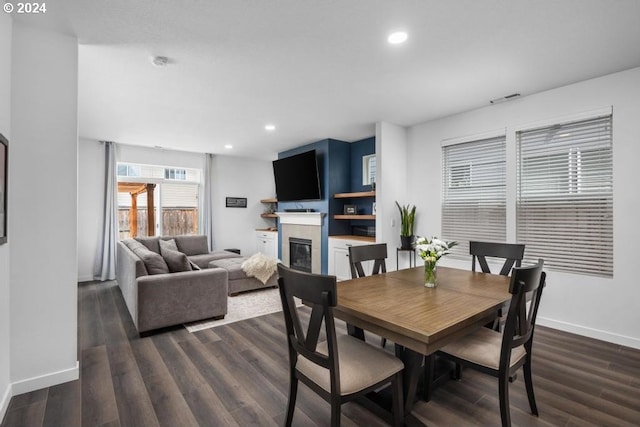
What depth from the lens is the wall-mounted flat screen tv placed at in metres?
5.55

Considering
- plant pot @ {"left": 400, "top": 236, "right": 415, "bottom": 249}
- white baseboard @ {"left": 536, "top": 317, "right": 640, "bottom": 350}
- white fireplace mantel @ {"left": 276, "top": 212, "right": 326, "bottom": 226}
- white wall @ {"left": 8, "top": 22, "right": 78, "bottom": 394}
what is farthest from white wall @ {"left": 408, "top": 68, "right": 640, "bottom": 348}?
white wall @ {"left": 8, "top": 22, "right": 78, "bottom": 394}

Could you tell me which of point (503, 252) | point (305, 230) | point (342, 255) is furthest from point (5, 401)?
point (305, 230)

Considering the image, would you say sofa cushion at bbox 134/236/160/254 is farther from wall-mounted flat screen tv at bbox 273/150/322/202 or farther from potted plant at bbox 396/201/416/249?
potted plant at bbox 396/201/416/249

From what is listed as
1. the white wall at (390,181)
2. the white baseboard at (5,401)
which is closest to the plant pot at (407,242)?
the white wall at (390,181)

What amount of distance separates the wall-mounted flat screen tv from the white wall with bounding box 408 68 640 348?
2.90m

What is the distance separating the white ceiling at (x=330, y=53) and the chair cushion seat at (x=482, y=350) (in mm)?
2151

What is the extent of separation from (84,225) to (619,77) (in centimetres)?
779

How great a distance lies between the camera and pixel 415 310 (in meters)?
1.66

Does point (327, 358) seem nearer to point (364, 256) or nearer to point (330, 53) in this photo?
point (364, 256)

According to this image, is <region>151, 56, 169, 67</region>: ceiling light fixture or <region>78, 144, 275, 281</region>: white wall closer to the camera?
<region>151, 56, 169, 67</region>: ceiling light fixture

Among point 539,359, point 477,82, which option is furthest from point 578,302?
point 477,82

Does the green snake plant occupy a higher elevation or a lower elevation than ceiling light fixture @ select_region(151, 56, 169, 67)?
lower

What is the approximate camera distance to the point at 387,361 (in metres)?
1.68

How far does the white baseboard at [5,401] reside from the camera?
1.86m
